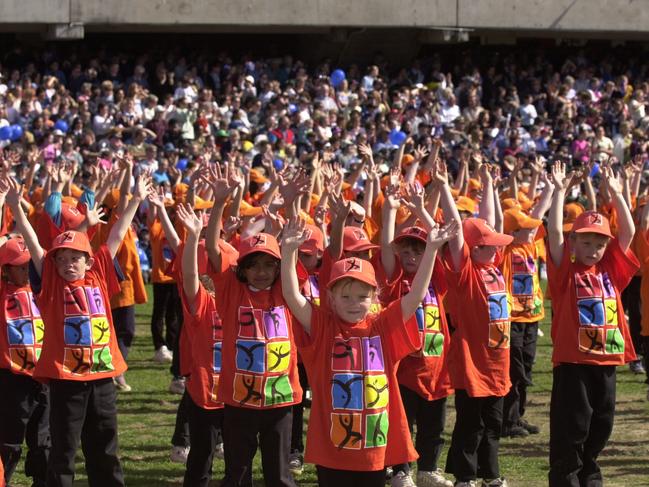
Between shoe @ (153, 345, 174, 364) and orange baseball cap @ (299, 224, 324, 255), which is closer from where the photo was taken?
orange baseball cap @ (299, 224, 324, 255)

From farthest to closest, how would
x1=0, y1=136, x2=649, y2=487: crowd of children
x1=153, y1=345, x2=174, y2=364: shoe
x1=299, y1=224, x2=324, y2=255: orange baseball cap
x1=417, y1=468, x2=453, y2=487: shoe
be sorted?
x1=153, y1=345, x2=174, y2=364: shoe < x1=299, y1=224, x2=324, y2=255: orange baseball cap < x1=417, y1=468, x2=453, y2=487: shoe < x1=0, y1=136, x2=649, y2=487: crowd of children


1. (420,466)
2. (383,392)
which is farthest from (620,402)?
(383,392)

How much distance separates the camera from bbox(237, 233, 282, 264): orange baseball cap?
24.3ft

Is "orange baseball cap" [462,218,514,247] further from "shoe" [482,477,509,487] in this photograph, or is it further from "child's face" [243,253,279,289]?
"child's face" [243,253,279,289]

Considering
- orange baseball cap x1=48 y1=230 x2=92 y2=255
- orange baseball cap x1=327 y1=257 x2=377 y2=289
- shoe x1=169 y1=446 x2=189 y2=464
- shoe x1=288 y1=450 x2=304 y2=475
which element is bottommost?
shoe x1=288 y1=450 x2=304 y2=475

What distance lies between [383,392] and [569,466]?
198cm

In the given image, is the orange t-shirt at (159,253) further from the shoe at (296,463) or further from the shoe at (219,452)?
the shoe at (296,463)

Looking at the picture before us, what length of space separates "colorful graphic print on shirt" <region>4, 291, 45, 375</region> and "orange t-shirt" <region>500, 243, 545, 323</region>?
3.86 m

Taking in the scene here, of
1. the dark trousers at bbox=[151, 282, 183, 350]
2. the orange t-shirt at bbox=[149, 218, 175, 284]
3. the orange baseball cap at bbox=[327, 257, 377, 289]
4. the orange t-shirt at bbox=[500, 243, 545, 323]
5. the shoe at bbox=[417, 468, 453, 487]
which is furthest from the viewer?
the dark trousers at bbox=[151, 282, 183, 350]

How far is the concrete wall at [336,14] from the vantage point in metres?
26.7

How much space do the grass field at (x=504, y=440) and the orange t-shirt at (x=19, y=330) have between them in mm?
1134

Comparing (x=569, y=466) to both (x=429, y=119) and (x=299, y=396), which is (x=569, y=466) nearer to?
(x=299, y=396)

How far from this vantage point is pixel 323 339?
21.8ft

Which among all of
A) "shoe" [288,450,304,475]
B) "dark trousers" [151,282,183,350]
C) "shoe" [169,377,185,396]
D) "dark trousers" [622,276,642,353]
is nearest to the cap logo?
"shoe" [288,450,304,475]
